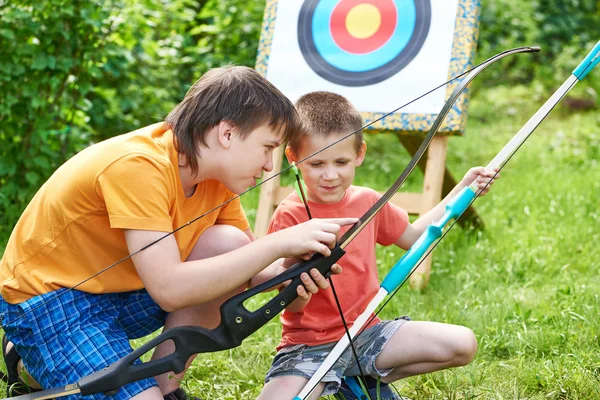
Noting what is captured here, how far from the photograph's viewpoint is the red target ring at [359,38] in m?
2.72

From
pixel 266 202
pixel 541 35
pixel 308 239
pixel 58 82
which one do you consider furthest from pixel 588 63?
pixel 541 35

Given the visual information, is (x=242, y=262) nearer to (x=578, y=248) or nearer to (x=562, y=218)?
(x=578, y=248)

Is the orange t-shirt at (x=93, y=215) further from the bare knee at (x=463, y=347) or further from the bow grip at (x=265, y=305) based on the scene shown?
the bare knee at (x=463, y=347)

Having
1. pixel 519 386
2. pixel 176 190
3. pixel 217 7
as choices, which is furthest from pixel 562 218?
pixel 217 7

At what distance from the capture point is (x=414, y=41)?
2654 millimetres

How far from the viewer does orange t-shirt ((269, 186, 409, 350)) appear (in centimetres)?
171

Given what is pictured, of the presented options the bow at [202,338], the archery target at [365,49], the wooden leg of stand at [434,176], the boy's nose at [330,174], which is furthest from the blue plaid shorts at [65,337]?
the archery target at [365,49]

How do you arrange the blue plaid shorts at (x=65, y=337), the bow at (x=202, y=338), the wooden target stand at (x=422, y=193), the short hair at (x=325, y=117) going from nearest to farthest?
1. the bow at (x=202, y=338)
2. the blue plaid shorts at (x=65, y=337)
3. the short hair at (x=325, y=117)
4. the wooden target stand at (x=422, y=193)

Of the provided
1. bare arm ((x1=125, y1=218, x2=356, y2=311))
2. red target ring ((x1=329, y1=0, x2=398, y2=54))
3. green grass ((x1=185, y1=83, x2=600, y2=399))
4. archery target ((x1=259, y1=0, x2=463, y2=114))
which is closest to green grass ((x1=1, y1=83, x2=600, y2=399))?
green grass ((x1=185, y1=83, x2=600, y2=399))

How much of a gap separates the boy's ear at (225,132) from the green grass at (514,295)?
62 centimetres

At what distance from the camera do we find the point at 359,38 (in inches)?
107

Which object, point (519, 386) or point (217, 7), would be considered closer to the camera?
point (519, 386)

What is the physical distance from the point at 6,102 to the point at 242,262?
187 centimetres

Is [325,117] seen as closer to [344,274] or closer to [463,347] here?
[344,274]
